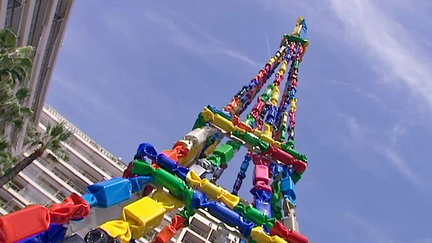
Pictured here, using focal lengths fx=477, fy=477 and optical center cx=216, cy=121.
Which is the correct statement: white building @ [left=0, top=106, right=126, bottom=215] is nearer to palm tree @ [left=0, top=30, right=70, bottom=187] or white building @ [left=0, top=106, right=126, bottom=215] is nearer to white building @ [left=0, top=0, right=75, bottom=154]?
white building @ [left=0, top=0, right=75, bottom=154]

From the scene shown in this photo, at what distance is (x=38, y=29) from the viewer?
84.9ft

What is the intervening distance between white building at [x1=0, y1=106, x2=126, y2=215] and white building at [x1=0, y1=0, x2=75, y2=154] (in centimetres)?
314

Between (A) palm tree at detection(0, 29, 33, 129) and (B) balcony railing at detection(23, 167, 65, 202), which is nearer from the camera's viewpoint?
(A) palm tree at detection(0, 29, 33, 129)

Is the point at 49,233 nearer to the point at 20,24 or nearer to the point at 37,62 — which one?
the point at 20,24

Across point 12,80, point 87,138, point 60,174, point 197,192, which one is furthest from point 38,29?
point 197,192

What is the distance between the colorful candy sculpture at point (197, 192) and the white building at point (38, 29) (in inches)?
558

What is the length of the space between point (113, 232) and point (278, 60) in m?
11.4

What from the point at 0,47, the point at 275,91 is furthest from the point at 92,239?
the point at 0,47

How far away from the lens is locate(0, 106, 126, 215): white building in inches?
1352

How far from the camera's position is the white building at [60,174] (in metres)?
34.3

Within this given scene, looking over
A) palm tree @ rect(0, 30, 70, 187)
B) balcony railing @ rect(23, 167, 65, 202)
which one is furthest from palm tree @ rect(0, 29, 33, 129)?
balcony railing @ rect(23, 167, 65, 202)

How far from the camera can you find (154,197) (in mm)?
7117

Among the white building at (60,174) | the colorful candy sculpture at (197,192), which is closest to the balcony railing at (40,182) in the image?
the white building at (60,174)

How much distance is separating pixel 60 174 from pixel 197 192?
34136mm
